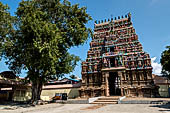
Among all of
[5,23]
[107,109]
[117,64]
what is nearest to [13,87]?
[5,23]

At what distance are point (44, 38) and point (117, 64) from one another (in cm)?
1486

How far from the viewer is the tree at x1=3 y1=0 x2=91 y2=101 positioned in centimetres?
1639

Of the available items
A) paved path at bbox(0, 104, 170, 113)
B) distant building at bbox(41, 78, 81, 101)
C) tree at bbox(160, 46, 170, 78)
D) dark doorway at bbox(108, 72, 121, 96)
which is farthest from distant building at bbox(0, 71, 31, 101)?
tree at bbox(160, 46, 170, 78)

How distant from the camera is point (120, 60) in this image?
25.6m

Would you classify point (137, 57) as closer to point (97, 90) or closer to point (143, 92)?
point (143, 92)

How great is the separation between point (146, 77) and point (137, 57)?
3.88 meters

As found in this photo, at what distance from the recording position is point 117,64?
2567 centimetres

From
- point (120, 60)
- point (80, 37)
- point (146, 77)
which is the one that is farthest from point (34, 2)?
point (146, 77)

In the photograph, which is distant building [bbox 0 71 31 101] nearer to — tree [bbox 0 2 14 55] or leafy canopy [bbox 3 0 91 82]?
leafy canopy [bbox 3 0 91 82]

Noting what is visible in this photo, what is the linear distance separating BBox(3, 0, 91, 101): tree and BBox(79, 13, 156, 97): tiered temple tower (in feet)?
23.8

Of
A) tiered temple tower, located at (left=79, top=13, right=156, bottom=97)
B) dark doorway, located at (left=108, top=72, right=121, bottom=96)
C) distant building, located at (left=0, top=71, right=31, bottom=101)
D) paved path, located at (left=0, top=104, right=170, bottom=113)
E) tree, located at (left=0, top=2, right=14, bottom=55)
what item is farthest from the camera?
dark doorway, located at (left=108, top=72, right=121, bottom=96)

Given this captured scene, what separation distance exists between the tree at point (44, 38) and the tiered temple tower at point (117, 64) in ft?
23.8

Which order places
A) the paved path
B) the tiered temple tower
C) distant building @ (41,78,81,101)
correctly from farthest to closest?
distant building @ (41,78,81,101) < the tiered temple tower < the paved path

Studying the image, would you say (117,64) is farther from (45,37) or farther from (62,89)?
(45,37)
